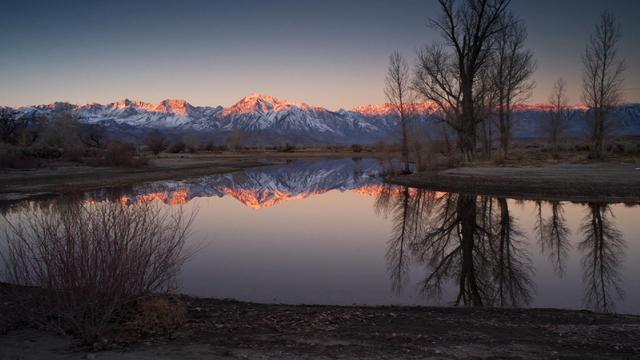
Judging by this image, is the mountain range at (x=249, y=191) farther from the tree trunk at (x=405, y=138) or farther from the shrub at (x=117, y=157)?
the shrub at (x=117, y=157)

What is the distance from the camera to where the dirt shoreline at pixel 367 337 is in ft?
23.5

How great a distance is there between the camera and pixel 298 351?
732 centimetres

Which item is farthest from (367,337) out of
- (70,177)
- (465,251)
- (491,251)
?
(70,177)

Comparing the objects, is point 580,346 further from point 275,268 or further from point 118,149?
point 118,149

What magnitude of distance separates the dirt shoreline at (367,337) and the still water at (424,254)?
1733 millimetres

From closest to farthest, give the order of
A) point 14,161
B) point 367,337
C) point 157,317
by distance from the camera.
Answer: point 367,337 < point 157,317 < point 14,161

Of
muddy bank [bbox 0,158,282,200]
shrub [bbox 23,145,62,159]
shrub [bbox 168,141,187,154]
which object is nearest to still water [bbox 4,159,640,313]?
muddy bank [bbox 0,158,282,200]

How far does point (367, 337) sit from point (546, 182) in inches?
1055

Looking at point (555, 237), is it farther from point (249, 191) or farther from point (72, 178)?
point (72, 178)

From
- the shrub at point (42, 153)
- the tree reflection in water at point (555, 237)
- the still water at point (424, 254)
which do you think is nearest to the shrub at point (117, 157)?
the shrub at point (42, 153)

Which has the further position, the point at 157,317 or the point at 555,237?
the point at 555,237

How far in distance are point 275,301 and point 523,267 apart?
7.69 metres

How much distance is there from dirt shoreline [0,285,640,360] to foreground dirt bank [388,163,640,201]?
807 inches

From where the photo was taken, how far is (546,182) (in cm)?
3069
